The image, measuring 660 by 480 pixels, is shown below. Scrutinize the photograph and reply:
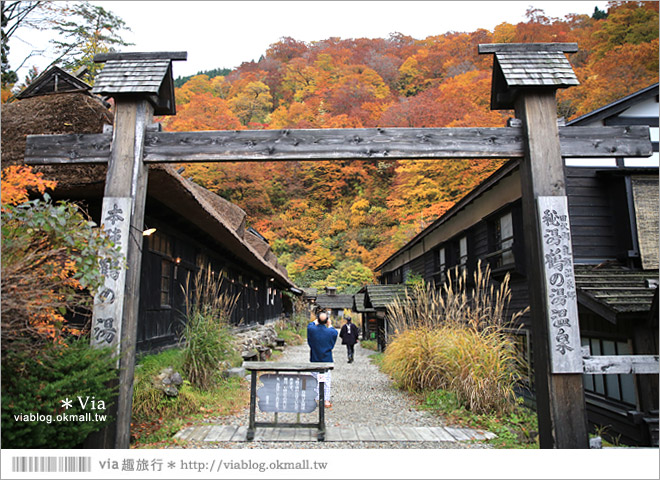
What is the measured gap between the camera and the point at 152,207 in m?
6.64

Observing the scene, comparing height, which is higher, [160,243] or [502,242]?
[502,242]

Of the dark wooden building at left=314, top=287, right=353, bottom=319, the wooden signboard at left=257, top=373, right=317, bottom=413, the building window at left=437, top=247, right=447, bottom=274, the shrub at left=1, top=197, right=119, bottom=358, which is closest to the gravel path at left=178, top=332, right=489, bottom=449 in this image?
the wooden signboard at left=257, top=373, right=317, bottom=413

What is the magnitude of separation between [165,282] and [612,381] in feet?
25.2

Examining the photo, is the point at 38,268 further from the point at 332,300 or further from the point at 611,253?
the point at 332,300

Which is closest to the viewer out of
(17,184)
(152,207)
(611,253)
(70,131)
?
(17,184)

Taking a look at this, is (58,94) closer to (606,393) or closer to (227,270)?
(227,270)

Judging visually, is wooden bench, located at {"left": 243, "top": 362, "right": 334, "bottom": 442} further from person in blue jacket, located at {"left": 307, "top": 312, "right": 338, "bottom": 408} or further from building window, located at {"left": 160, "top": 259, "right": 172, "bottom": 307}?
building window, located at {"left": 160, "top": 259, "right": 172, "bottom": 307}

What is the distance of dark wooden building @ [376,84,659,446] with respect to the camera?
523cm

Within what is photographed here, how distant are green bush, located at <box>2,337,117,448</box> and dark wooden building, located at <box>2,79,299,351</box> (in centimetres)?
122

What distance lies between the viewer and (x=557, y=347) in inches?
135

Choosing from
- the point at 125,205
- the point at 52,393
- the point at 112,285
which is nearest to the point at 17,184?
the point at 125,205

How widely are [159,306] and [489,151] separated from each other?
5.97m

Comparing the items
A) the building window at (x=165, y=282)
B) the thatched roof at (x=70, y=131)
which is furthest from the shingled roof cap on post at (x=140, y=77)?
the building window at (x=165, y=282)

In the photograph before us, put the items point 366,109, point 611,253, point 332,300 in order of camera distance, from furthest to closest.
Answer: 1. point 332,300
2. point 366,109
3. point 611,253
